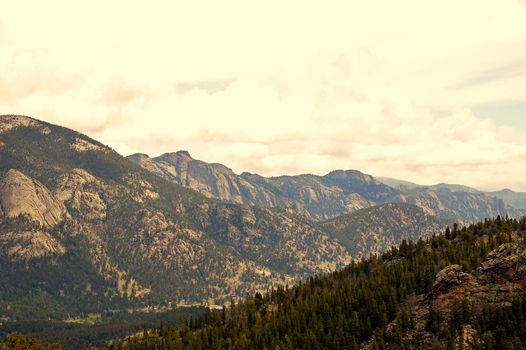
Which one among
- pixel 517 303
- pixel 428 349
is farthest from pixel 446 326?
pixel 517 303

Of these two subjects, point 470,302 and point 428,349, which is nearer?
point 428,349

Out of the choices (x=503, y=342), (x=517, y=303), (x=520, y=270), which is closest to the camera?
(x=503, y=342)

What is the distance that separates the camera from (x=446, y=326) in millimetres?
192500

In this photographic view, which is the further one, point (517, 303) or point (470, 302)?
point (470, 302)

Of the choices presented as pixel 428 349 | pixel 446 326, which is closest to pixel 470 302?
pixel 446 326

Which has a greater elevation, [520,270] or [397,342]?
[520,270]

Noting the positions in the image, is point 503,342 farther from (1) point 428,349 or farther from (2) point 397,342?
(2) point 397,342

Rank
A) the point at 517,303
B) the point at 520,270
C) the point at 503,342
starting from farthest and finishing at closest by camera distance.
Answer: the point at 520,270, the point at 517,303, the point at 503,342

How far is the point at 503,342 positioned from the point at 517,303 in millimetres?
19221

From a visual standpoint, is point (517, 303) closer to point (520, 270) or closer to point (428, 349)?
point (520, 270)

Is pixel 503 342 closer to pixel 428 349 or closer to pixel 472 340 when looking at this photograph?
pixel 472 340

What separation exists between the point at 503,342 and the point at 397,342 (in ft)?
124

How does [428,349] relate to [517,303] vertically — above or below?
below

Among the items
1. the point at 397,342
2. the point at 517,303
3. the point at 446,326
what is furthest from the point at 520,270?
the point at 397,342
